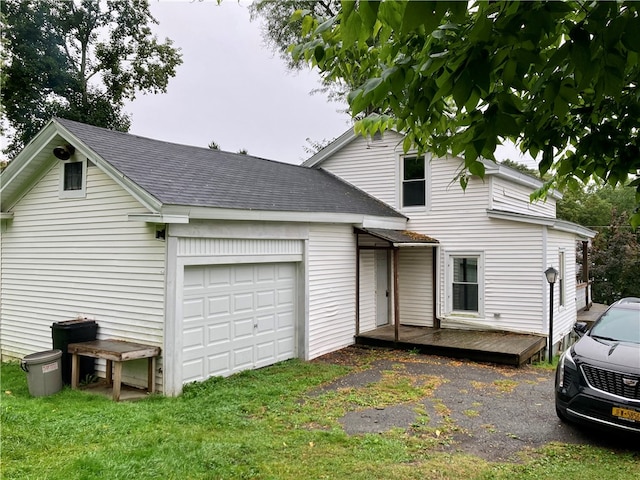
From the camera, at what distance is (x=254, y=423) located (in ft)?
19.5

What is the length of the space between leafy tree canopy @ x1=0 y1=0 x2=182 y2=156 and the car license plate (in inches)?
921

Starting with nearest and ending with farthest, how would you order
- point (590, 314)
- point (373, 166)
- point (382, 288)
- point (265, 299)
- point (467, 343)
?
point (265, 299)
point (467, 343)
point (382, 288)
point (373, 166)
point (590, 314)

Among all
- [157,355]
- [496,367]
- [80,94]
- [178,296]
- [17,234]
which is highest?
[80,94]

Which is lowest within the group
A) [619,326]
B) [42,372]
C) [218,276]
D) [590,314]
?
[590,314]

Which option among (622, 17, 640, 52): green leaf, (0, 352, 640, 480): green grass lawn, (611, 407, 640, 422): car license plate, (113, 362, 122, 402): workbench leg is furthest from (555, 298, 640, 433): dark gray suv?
(113, 362, 122, 402): workbench leg

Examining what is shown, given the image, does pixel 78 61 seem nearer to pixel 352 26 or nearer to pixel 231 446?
pixel 231 446

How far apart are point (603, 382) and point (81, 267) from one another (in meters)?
8.65

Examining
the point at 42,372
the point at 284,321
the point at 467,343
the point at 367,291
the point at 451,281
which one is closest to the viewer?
the point at 42,372

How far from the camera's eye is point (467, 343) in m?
10.6

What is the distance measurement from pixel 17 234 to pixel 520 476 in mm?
10531

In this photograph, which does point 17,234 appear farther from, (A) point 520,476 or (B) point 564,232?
(B) point 564,232

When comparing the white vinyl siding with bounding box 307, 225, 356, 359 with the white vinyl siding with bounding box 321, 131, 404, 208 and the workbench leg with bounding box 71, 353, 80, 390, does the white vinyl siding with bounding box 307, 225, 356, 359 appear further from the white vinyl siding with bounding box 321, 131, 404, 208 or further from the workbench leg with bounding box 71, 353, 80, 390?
the workbench leg with bounding box 71, 353, 80, 390

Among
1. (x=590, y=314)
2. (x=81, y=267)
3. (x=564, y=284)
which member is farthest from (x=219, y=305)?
(x=590, y=314)

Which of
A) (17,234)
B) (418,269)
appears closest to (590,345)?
(418,269)
